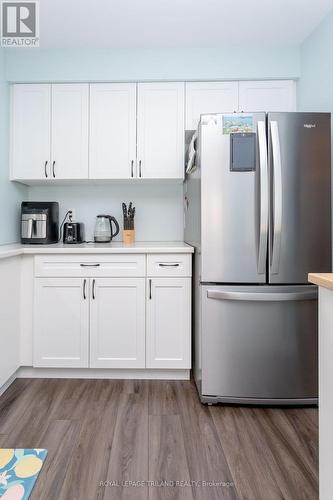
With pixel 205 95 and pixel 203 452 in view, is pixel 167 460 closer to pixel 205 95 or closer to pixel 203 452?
pixel 203 452

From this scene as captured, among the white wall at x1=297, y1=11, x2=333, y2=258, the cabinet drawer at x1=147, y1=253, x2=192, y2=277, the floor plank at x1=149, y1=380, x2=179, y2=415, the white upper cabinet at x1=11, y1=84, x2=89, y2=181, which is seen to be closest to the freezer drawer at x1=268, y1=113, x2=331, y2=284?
the white wall at x1=297, y1=11, x2=333, y2=258

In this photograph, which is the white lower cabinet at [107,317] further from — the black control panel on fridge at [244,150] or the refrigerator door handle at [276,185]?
the black control panel on fridge at [244,150]

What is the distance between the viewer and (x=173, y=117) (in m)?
2.63

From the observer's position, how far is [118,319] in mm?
2311

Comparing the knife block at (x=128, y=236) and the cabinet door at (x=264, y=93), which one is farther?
the knife block at (x=128, y=236)

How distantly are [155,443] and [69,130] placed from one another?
2.32 meters

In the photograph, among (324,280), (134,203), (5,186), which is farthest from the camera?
(134,203)

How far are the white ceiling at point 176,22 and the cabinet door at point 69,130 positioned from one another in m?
0.36

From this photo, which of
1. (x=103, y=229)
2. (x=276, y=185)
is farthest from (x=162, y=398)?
(x=276, y=185)

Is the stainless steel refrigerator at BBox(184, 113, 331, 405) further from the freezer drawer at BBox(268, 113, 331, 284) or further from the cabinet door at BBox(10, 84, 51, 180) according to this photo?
the cabinet door at BBox(10, 84, 51, 180)

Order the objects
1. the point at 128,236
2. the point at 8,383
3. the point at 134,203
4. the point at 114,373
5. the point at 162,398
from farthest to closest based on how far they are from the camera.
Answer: the point at 134,203 → the point at 128,236 → the point at 114,373 → the point at 8,383 → the point at 162,398

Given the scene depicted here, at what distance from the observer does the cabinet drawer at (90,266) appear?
2303 mm

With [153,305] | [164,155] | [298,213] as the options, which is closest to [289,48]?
[164,155]
